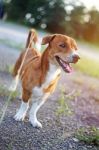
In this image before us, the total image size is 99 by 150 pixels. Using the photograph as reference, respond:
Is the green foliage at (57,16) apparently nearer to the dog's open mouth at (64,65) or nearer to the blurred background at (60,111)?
the blurred background at (60,111)

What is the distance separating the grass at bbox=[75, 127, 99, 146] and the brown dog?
507 millimetres

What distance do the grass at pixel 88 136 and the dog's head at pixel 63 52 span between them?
0.85 metres

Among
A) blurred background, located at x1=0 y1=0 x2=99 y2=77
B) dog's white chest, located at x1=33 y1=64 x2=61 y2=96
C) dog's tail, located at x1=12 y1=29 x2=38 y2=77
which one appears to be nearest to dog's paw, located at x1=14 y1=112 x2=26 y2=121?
dog's white chest, located at x1=33 y1=64 x2=61 y2=96

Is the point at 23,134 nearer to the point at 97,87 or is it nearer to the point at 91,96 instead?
the point at 91,96

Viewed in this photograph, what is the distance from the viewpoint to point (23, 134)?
5695mm

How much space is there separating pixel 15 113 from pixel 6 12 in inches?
727

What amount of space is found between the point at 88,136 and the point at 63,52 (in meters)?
1.11

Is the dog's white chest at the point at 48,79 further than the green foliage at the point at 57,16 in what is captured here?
No

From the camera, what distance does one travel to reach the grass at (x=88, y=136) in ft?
19.4

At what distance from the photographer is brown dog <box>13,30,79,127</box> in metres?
5.68

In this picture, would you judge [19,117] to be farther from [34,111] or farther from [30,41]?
[30,41]

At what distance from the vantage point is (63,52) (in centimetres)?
567

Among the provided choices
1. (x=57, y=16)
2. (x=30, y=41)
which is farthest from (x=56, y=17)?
(x=30, y=41)

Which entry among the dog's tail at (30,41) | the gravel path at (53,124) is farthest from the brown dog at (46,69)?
the dog's tail at (30,41)
